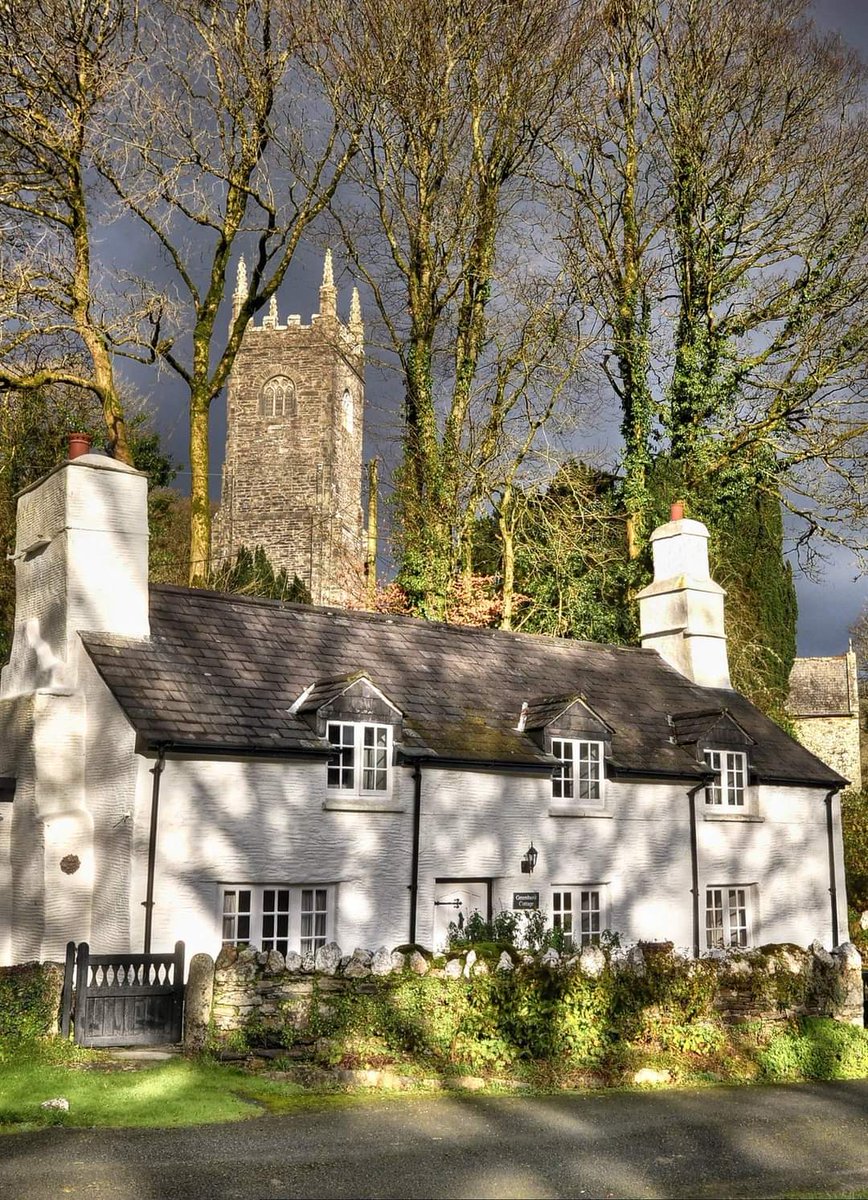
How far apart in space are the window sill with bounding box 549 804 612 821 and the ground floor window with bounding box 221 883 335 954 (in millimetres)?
4313

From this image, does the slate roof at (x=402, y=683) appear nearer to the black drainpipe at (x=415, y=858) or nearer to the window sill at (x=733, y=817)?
the black drainpipe at (x=415, y=858)

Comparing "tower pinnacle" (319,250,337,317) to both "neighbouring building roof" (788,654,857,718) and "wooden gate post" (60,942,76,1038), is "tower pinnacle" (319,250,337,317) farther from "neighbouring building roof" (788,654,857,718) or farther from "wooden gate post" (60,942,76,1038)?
"wooden gate post" (60,942,76,1038)

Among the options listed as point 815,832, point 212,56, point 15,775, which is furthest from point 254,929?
point 212,56

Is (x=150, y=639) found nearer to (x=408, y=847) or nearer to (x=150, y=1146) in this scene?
(x=408, y=847)

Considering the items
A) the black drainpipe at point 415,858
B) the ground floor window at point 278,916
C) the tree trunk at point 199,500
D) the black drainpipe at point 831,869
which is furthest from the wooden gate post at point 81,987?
the black drainpipe at point 831,869

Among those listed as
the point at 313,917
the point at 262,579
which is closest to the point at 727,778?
the point at 313,917

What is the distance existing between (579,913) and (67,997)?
9212 millimetres

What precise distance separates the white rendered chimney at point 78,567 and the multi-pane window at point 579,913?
8.30m

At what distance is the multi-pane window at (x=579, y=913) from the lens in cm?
Result: 2003

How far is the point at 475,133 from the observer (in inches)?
1242

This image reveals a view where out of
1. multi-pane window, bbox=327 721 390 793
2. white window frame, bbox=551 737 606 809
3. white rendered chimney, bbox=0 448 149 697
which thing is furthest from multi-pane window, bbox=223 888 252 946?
white window frame, bbox=551 737 606 809

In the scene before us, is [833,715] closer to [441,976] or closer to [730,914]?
[730,914]

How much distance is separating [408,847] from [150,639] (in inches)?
203

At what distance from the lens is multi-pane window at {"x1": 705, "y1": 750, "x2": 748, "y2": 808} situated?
22516 mm
